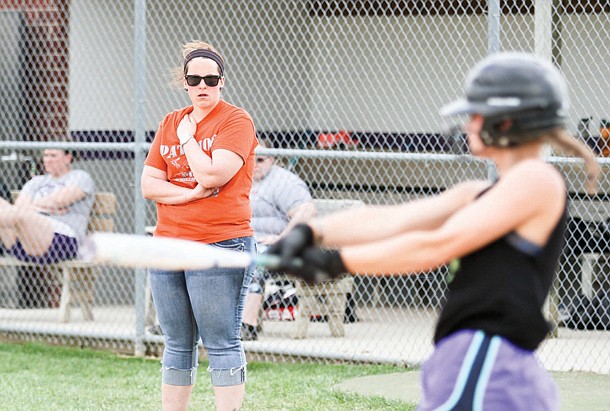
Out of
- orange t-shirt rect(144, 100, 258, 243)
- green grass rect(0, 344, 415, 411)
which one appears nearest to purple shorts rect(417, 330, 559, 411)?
orange t-shirt rect(144, 100, 258, 243)

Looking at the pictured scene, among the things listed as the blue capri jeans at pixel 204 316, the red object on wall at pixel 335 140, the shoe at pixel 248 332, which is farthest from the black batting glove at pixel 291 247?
the red object on wall at pixel 335 140

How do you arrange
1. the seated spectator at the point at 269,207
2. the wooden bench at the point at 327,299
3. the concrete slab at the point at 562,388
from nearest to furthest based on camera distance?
the concrete slab at the point at 562,388 < the seated spectator at the point at 269,207 < the wooden bench at the point at 327,299

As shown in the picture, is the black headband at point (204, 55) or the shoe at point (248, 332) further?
the shoe at point (248, 332)

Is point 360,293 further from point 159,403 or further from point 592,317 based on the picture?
point 159,403

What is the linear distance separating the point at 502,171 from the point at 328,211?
6.09 meters

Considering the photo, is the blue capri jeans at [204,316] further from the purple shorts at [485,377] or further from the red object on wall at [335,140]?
the red object on wall at [335,140]

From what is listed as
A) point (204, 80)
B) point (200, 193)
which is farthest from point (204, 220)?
point (204, 80)

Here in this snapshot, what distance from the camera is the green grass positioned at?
6.59 meters

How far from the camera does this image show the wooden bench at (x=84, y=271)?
939 centimetres

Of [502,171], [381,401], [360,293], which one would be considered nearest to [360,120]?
[360,293]

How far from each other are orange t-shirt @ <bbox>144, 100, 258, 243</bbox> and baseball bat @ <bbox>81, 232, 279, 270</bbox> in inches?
88.3

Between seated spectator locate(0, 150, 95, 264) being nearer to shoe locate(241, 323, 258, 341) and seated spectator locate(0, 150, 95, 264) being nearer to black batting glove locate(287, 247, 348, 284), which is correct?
shoe locate(241, 323, 258, 341)

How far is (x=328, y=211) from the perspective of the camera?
29.5 ft

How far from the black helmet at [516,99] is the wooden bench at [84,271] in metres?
6.82
